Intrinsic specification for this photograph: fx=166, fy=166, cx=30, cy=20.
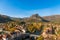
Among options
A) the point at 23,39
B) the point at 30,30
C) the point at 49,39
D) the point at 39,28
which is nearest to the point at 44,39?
the point at 49,39

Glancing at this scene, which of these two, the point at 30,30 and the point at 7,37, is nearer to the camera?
the point at 7,37

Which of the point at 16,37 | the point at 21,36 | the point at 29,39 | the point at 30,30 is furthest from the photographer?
the point at 30,30

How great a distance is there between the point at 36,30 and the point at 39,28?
3000 millimetres

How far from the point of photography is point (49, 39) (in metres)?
34.4

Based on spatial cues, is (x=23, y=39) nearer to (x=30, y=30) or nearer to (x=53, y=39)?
(x=53, y=39)

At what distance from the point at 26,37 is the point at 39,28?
22047mm

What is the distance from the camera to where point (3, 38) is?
3581 cm

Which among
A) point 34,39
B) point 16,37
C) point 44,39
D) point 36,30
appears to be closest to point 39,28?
point 36,30

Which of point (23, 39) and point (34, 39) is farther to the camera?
point (34, 39)

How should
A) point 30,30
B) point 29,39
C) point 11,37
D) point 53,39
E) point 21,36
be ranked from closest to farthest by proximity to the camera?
point 53,39 → point 11,37 → point 21,36 → point 29,39 → point 30,30

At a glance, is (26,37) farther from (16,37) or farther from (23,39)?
(16,37)

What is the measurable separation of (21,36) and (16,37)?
11.1 ft

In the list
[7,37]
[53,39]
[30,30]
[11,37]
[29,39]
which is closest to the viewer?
[53,39]

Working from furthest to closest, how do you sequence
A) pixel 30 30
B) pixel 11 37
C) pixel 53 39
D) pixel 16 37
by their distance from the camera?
1. pixel 30 30
2. pixel 16 37
3. pixel 11 37
4. pixel 53 39
